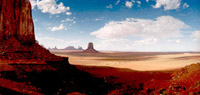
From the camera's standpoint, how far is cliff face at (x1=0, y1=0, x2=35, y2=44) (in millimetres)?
12862

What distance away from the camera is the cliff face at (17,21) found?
1286 cm

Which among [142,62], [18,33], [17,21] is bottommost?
[142,62]

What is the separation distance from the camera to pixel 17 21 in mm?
13719

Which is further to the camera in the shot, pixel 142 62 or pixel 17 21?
pixel 142 62

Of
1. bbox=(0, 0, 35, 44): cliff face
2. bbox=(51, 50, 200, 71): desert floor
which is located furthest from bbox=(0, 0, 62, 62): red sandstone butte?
bbox=(51, 50, 200, 71): desert floor

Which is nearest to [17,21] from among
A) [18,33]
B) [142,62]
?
[18,33]

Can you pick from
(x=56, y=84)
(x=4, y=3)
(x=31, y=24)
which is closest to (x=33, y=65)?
(x=56, y=84)

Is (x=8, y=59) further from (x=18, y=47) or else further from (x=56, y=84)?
(x=56, y=84)

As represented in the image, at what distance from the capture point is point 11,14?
43.8ft

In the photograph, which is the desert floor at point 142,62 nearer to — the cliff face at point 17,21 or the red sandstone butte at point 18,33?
the red sandstone butte at point 18,33

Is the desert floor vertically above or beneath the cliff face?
beneath

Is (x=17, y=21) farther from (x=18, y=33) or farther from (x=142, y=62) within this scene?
(x=142, y=62)

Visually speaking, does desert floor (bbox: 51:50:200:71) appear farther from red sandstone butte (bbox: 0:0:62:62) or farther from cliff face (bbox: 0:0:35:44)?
cliff face (bbox: 0:0:35:44)

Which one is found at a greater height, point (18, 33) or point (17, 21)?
point (17, 21)
